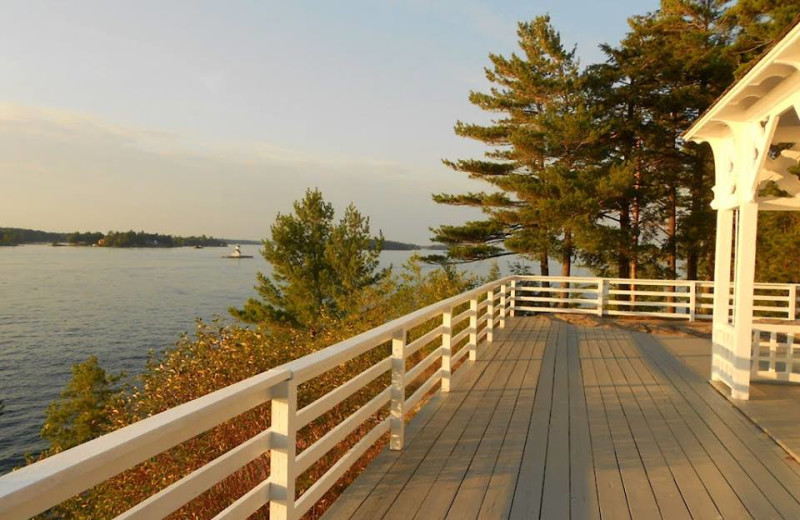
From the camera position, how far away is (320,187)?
95.6ft

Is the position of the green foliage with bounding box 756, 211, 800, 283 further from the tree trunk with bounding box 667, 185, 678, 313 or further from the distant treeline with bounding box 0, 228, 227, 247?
the distant treeline with bounding box 0, 228, 227, 247

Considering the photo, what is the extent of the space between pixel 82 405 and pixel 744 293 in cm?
2548

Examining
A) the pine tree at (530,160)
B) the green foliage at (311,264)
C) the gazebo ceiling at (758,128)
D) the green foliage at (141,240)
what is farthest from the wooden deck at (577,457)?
the green foliage at (141,240)

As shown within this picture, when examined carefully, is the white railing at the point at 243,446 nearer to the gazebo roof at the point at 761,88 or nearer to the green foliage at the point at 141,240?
the gazebo roof at the point at 761,88

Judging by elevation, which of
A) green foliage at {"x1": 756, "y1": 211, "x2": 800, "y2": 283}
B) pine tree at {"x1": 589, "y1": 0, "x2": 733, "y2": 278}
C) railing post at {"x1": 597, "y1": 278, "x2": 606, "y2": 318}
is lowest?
railing post at {"x1": 597, "y1": 278, "x2": 606, "y2": 318}

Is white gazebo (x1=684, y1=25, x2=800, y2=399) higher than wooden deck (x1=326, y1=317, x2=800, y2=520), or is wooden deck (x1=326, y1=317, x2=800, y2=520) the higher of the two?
white gazebo (x1=684, y1=25, x2=800, y2=399)

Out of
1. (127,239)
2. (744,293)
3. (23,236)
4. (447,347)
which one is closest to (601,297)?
(744,293)

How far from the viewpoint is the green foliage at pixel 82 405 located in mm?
21750

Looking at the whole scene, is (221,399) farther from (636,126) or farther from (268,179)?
(268,179)

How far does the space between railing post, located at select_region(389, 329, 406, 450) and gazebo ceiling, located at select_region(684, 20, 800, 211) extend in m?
3.46

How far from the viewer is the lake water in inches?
912

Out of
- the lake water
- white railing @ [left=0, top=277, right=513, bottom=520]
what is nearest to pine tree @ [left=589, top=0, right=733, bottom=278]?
the lake water

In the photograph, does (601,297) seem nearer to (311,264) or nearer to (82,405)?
(311,264)

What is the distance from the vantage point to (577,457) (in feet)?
12.1
